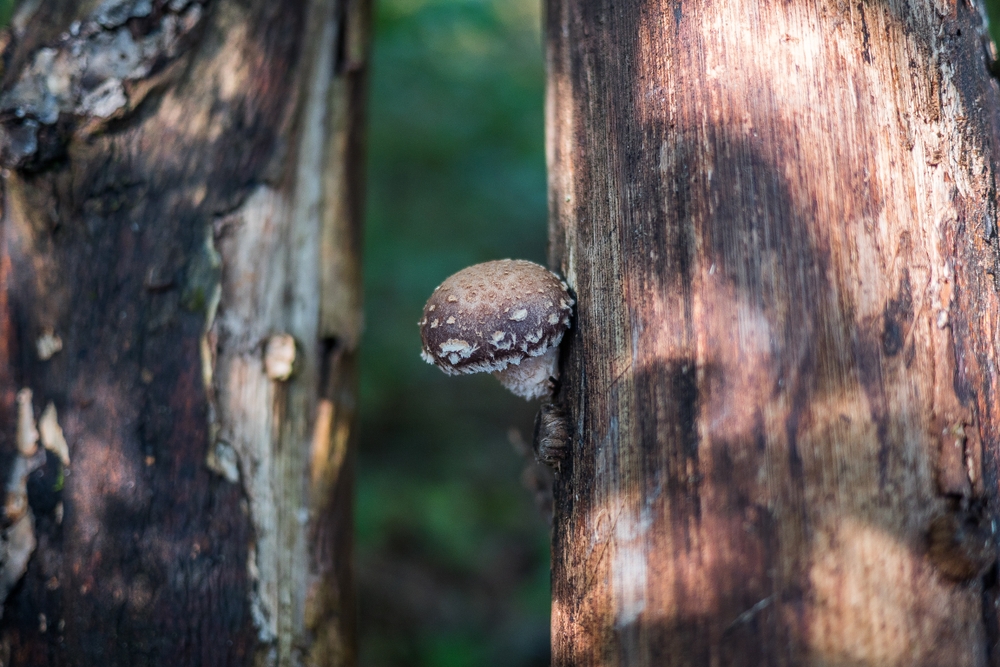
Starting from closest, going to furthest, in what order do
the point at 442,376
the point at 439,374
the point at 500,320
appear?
the point at 500,320
the point at 439,374
the point at 442,376

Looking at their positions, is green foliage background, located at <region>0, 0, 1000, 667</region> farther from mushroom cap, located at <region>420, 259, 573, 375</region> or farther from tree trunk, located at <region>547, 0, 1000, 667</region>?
tree trunk, located at <region>547, 0, 1000, 667</region>

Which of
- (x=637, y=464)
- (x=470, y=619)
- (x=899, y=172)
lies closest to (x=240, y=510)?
(x=637, y=464)

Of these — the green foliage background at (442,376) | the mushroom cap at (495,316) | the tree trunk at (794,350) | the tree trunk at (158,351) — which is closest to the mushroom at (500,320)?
the mushroom cap at (495,316)

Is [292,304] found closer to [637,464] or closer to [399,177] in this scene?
[637,464]

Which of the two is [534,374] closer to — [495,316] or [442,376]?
[495,316]

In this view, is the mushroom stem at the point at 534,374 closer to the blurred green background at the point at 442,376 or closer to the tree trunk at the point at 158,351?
the tree trunk at the point at 158,351

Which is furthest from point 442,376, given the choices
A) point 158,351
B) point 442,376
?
point 158,351

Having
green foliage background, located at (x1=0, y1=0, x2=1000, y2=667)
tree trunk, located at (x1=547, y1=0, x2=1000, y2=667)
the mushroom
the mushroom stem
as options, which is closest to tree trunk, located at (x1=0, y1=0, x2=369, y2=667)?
the mushroom
